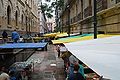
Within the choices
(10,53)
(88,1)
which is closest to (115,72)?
(10,53)

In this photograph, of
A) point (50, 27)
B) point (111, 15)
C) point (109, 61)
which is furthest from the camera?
point (50, 27)

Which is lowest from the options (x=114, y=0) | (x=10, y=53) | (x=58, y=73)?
(x=58, y=73)

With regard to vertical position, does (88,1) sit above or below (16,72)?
above

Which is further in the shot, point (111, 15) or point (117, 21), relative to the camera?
point (111, 15)

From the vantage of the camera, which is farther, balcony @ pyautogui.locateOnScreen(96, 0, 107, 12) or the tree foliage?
the tree foliage

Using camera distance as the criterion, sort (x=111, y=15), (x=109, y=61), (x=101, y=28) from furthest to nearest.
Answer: (x=101, y=28) < (x=111, y=15) < (x=109, y=61)

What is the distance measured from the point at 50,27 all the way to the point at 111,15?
15249 centimetres

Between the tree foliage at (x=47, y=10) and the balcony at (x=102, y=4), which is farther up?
the tree foliage at (x=47, y=10)

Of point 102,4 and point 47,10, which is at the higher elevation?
point 47,10

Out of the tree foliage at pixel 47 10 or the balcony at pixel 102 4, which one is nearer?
the balcony at pixel 102 4

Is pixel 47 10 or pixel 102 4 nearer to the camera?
pixel 102 4

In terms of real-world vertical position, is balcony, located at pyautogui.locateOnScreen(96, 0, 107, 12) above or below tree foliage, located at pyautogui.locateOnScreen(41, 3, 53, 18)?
below

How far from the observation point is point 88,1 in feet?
70.9

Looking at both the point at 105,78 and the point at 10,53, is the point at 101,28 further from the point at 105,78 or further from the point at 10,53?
the point at 105,78
